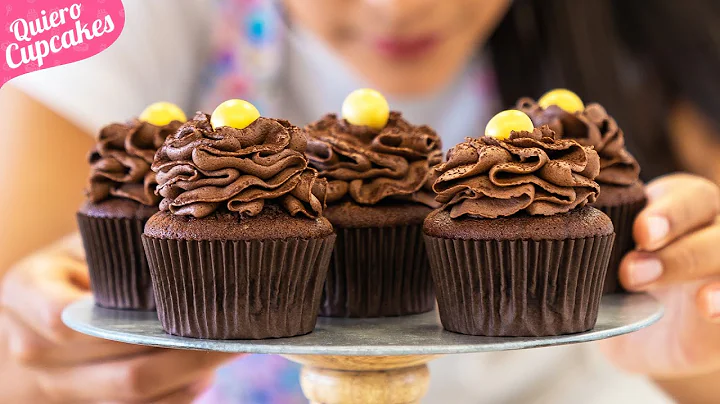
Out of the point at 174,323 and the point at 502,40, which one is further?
the point at 502,40

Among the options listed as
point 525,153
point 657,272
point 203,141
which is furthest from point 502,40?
point 203,141

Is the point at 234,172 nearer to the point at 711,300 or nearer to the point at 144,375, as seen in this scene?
the point at 144,375

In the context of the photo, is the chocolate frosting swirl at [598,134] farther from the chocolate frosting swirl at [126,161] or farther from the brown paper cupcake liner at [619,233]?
the chocolate frosting swirl at [126,161]

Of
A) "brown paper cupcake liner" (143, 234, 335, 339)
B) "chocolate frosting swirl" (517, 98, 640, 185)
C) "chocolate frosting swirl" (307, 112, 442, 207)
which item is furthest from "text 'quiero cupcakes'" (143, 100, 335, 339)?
"chocolate frosting swirl" (517, 98, 640, 185)

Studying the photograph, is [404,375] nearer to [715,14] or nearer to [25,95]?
[25,95]

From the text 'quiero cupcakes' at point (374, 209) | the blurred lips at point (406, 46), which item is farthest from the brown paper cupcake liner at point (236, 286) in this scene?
the blurred lips at point (406, 46)
